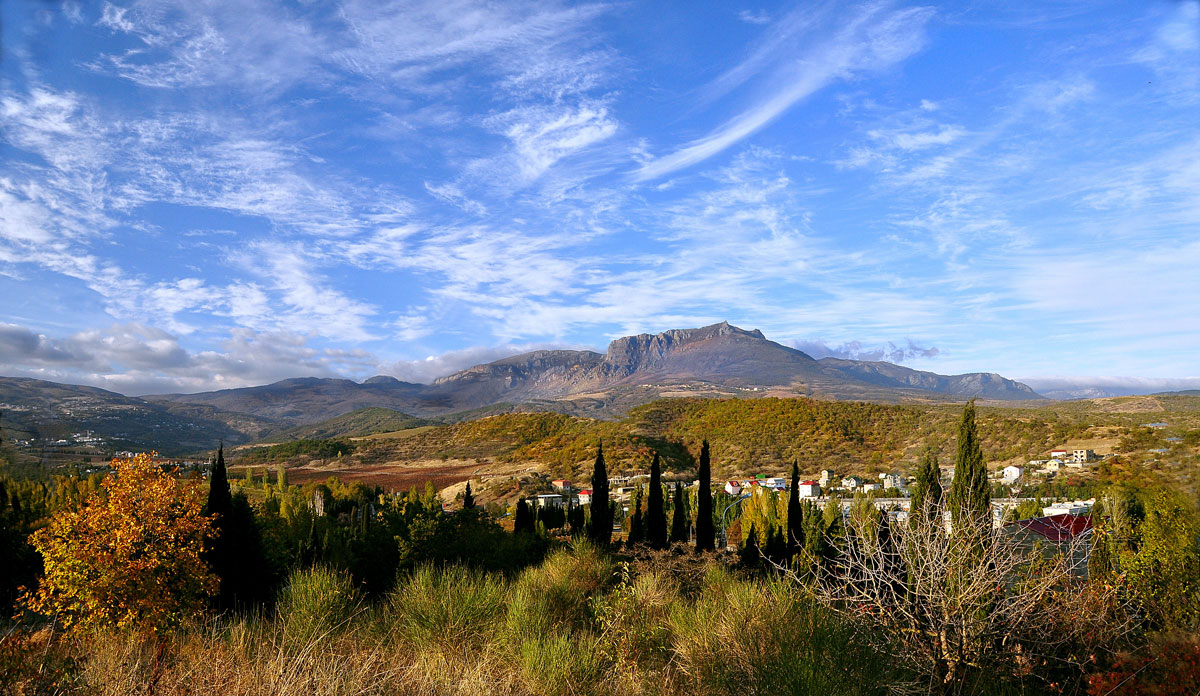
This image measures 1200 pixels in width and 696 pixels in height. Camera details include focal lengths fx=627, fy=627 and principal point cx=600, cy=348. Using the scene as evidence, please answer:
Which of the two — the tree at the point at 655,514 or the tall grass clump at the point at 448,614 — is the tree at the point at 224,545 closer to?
the tall grass clump at the point at 448,614

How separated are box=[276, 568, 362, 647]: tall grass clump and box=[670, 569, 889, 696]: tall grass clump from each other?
4367 millimetres

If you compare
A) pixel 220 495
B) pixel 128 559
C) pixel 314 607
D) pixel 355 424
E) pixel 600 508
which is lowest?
pixel 600 508

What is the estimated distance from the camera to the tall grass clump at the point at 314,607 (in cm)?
791

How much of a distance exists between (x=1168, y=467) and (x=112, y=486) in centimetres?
1738

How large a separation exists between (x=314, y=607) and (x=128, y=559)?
24.3ft

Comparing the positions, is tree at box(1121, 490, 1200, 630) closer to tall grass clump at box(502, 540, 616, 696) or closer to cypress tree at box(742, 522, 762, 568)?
tall grass clump at box(502, 540, 616, 696)

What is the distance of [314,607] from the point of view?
827cm

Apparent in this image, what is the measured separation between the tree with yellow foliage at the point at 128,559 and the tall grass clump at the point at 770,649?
33.4 ft

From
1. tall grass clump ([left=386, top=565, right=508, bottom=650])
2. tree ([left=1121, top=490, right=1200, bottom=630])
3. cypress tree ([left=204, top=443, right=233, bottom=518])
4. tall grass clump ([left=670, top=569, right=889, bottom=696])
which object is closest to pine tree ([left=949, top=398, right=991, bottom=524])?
tree ([left=1121, top=490, right=1200, bottom=630])

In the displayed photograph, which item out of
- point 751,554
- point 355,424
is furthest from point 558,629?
point 355,424

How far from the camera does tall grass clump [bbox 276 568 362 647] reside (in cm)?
791

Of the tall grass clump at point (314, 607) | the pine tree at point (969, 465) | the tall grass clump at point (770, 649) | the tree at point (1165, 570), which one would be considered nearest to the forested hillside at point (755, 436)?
the pine tree at point (969, 465)

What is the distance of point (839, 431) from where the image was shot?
82.4m

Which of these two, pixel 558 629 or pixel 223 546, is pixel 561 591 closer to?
pixel 558 629
